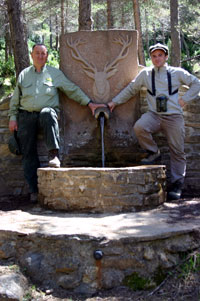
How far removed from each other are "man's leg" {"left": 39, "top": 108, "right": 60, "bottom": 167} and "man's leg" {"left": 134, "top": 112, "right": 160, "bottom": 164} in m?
1.02

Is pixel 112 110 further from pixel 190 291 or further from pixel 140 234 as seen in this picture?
pixel 190 291

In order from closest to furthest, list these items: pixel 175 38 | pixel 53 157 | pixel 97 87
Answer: pixel 53 157 → pixel 97 87 → pixel 175 38

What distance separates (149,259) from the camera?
2.97 m

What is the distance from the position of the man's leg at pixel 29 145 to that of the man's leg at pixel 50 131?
6.9 inches

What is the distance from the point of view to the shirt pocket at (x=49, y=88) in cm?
471

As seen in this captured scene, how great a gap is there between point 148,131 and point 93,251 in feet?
6.54

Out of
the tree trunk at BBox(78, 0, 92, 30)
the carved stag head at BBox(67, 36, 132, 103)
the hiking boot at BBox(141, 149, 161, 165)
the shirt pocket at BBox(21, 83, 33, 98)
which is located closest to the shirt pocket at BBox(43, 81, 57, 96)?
the shirt pocket at BBox(21, 83, 33, 98)

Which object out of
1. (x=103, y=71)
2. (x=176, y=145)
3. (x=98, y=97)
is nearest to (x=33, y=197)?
(x=98, y=97)

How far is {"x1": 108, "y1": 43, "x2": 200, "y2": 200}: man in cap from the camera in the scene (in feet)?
14.8

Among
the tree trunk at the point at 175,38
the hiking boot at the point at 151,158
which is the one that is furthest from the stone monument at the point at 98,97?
the tree trunk at the point at 175,38

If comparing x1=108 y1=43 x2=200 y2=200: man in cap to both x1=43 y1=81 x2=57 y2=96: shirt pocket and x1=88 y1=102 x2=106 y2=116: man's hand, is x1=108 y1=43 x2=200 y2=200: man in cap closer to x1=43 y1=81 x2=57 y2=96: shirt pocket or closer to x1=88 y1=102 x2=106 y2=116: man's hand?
x1=88 y1=102 x2=106 y2=116: man's hand

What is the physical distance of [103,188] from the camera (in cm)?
381

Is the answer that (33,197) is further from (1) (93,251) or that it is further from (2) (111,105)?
(1) (93,251)

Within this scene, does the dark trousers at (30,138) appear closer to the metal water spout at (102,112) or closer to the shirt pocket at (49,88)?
the shirt pocket at (49,88)
